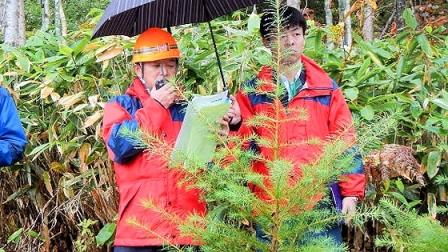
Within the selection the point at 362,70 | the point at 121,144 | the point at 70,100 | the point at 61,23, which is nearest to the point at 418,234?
the point at 121,144

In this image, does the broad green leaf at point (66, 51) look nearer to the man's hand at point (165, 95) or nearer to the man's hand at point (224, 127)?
the man's hand at point (165, 95)

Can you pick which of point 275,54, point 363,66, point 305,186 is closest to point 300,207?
point 305,186

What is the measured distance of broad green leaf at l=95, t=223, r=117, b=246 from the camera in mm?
4082

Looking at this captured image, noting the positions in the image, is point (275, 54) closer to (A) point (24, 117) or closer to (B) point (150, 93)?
(B) point (150, 93)

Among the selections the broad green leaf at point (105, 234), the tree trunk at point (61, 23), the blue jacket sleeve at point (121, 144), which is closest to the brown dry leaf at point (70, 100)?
the broad green leaf at point (105, 234)

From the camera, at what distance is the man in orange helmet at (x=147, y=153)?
3045 mm

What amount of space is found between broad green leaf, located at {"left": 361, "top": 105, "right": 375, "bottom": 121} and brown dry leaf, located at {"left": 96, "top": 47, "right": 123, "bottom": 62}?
164 cm

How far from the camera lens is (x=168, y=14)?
3.64 m

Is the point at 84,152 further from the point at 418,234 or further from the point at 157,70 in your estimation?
the point at 418,234

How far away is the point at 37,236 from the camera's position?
4.59 m

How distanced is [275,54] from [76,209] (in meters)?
2.60

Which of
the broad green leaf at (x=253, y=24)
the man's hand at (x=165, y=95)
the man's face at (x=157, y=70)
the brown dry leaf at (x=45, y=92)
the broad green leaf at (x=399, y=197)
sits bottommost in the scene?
the broad green leaf at (x=399, y=197)

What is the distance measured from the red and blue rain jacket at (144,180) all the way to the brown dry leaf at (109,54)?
1.37 metres

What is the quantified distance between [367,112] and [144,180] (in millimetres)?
A: 1462
